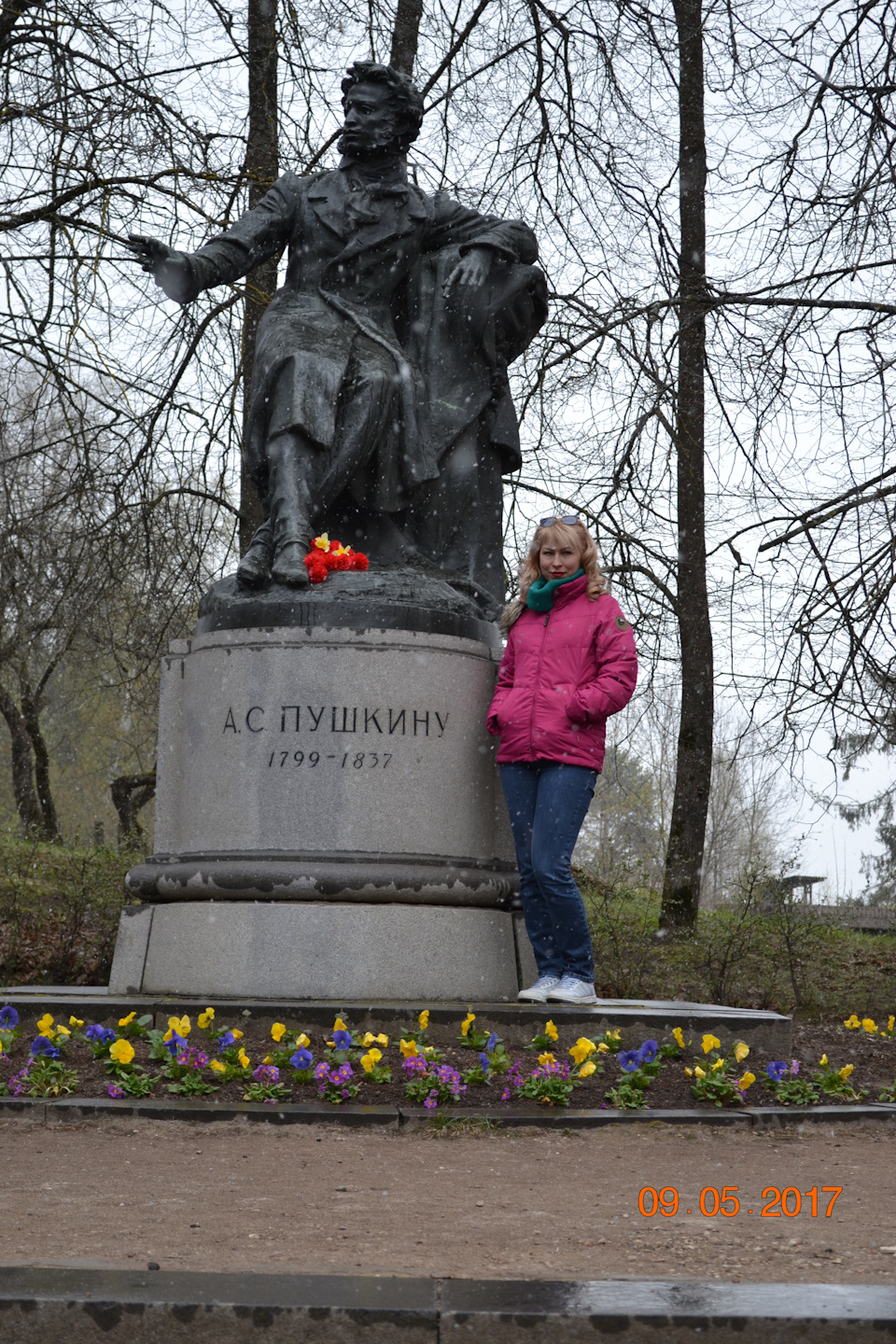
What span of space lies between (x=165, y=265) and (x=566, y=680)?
2.50 m

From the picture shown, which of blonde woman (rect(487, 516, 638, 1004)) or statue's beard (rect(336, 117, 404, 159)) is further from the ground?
statue's beard (rect(336, 117, 404, 159))

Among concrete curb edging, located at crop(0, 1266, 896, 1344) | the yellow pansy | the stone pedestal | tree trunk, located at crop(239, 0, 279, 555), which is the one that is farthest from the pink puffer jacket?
tree trunk, located at crop(239, 0, 279, 555)

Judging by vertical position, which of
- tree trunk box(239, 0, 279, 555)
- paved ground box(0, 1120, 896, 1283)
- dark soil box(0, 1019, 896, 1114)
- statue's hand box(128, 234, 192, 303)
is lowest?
paved ground box(0, 1120, 896, 1283)

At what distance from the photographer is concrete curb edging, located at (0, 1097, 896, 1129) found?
4.48 meters

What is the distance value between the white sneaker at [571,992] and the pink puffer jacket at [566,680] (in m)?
0.81

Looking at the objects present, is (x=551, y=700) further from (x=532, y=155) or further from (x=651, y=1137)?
(x=532, y=155)

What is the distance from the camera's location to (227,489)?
14.0 metres

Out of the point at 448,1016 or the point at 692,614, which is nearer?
the point at 448,1016

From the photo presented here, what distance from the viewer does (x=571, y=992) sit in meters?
5.72

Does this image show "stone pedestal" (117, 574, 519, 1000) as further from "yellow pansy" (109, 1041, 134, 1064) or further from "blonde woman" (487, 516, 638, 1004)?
"yellow pansy" (109, 1041, 134, 1064)

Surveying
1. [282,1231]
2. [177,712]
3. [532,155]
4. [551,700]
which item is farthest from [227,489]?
[282,1231]

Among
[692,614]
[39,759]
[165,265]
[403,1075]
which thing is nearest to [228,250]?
[165,265]

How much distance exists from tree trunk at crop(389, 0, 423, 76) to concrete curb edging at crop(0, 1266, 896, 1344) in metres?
11.1

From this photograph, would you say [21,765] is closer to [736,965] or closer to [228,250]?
[736,965]
